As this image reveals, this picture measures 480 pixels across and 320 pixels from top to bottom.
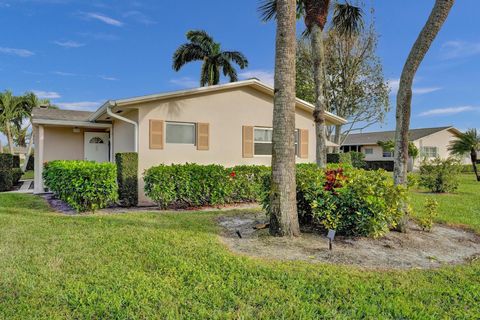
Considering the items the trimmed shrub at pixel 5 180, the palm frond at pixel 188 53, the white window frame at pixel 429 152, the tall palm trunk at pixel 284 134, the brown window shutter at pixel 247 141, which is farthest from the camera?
the white window frame at pixel 429 152

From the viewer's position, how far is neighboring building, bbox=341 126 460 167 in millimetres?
30125

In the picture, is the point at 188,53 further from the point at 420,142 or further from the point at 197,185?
the point at 420,142

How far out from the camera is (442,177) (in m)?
13.5

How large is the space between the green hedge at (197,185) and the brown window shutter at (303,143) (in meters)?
3.37

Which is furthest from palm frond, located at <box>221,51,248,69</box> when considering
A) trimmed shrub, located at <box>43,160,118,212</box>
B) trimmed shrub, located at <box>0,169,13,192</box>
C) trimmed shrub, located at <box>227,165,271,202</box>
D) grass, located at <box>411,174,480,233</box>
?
trimmed shrub, located at <box>43,160,118,212</box>

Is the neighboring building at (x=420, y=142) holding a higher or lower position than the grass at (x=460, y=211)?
higher

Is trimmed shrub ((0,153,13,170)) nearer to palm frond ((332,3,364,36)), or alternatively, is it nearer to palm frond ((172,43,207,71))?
palm frond ((172,43,207,71))

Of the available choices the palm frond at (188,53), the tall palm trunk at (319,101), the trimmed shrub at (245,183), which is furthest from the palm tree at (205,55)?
the trimmed shrub at (245,183)

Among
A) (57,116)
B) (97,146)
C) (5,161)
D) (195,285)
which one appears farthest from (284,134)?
(5,161)

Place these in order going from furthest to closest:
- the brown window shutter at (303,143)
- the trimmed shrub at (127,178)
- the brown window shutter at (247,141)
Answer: the brown window shutter at (303,143)
the brown window shutter at (247,141)
the trimmed shrub at (127,178)

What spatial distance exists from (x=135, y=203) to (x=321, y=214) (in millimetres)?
6220

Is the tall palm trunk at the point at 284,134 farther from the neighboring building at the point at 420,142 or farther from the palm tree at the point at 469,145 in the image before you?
the neighboring building at the point at 420,142

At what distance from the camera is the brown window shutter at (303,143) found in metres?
12.8

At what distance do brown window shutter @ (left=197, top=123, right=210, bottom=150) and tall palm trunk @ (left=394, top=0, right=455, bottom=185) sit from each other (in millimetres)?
6535
